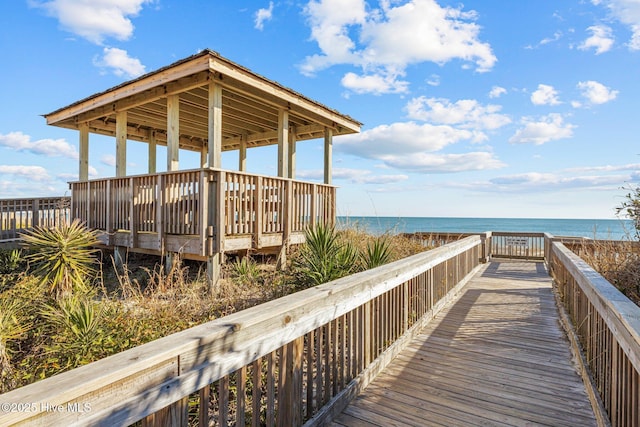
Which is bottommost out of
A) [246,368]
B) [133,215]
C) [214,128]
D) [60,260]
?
[246,368]

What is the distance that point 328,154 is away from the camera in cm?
884

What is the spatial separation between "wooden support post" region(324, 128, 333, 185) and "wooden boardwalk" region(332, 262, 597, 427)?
489 cm

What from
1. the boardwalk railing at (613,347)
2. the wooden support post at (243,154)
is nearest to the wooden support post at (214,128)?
the wooden support post at (243,154)

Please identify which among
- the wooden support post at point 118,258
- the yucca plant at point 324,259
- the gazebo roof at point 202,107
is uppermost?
the gazebo roof at point 202,107

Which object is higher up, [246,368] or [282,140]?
[282,140]

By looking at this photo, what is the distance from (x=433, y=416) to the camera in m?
2.28

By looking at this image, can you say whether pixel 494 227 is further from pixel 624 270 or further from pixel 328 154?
pixel 624 270

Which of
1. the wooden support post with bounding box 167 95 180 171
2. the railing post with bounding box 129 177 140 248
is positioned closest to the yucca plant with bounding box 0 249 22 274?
the railing post with bounding box 129 177 140 248

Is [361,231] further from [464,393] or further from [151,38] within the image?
[151,38]

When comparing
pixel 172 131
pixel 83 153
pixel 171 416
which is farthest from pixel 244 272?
pixel 83 153

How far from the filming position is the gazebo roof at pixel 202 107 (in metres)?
5.89

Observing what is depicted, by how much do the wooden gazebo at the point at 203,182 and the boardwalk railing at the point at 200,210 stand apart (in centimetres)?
2

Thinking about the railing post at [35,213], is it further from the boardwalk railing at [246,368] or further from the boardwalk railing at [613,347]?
the boardwalk railing at [613,347]

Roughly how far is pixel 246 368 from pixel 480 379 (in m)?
2.19
